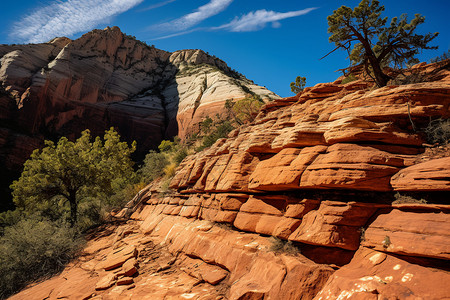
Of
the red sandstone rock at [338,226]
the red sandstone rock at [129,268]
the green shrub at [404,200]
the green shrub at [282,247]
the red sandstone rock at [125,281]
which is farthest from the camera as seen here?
the red sandstone rock at [129,268]

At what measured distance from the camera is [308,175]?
20.8ft

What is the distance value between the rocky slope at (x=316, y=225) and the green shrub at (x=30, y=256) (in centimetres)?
129

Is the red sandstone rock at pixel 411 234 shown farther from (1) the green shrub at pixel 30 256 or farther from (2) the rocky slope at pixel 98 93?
(2) the rocky slope at pixel 98 93

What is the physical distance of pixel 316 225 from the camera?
5.63m

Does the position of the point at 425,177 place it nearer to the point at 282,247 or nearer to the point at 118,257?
the point at 282,247

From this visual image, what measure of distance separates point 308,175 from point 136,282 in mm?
6264

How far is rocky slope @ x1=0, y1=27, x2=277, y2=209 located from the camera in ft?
123

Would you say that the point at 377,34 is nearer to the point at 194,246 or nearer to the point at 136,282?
the point at 194,246

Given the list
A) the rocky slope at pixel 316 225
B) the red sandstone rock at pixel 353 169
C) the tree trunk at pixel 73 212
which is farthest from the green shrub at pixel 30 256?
the red sandstone rock at pixel 353 169

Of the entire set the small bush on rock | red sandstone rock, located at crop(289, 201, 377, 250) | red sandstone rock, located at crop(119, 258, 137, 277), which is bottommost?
red sandstone rock, located at crop(119, 258, 137, 277)

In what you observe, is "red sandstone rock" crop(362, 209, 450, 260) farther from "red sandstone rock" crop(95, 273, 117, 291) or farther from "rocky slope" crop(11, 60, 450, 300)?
"red sandstone rock" crop(95, 273, 117, 291)

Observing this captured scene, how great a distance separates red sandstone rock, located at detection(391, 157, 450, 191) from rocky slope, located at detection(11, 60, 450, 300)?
21mm

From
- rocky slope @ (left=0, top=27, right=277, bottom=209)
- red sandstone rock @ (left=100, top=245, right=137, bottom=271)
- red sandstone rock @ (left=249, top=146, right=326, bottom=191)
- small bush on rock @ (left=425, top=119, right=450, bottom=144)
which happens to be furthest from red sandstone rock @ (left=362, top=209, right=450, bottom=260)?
rocky slope @ (left=0, top=27, right=277, bottom=209)

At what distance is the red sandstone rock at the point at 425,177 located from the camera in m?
4.53
